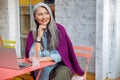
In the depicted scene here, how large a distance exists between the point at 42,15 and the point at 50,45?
34cm

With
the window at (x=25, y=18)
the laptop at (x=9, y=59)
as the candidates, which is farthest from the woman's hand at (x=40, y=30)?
the window at (x=25, y=18)

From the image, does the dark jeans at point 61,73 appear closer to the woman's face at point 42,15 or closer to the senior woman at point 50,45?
the senior woman at point 50,45

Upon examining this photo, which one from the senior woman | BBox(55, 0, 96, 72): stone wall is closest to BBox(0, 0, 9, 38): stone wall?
BBox(55, 0, 96, 72): stone wall

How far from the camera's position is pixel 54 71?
2.82 m

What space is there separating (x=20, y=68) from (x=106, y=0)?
1.94 metres

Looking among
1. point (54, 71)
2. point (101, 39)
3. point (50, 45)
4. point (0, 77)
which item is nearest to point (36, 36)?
point (50, 45)

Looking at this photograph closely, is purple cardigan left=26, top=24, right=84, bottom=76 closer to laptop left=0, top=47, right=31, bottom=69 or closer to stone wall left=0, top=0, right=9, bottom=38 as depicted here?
laptop left=0, top=47, right=31, bottom=69

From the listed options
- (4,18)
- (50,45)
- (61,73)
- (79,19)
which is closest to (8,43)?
(79,19)

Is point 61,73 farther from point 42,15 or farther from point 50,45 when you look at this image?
point 42,15

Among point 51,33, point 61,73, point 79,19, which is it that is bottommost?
point 61,73

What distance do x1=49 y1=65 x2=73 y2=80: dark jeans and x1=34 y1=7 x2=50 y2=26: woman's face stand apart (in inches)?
20.8

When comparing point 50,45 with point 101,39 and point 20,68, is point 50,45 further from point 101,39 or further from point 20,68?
point 101,39

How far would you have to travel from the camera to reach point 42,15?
9.43 ft

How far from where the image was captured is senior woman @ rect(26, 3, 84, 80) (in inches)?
111
